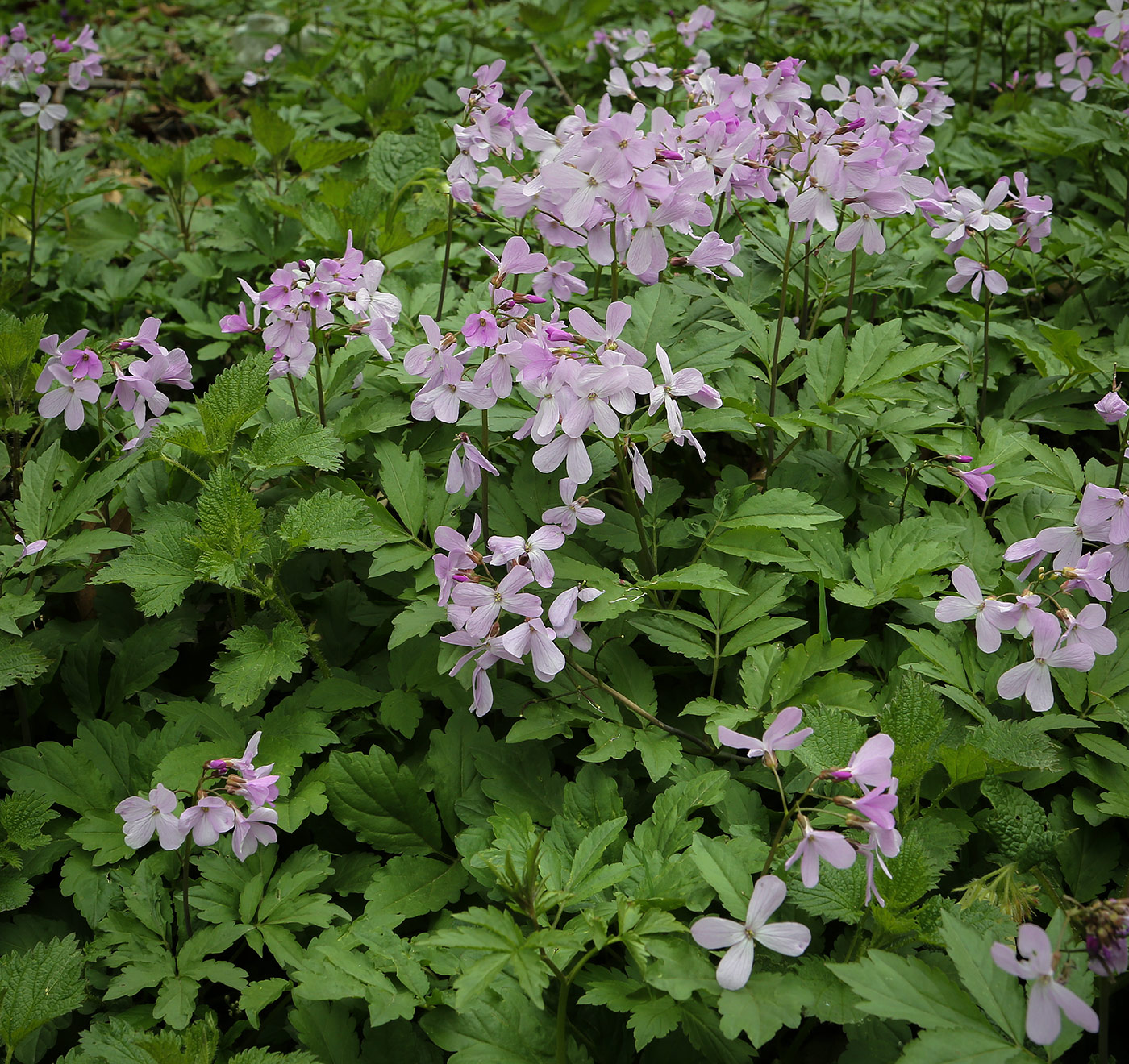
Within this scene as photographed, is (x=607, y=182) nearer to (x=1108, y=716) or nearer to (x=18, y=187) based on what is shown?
(x=1108, y=716)

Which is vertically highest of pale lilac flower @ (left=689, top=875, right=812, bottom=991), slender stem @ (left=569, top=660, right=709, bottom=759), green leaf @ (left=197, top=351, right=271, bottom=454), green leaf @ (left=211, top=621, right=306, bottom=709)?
green leaf @ (left=197, top=351, right=271, bottom=454)

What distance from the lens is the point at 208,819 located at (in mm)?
1679

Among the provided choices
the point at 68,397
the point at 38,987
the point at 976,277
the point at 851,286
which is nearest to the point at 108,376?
the point at 68,397

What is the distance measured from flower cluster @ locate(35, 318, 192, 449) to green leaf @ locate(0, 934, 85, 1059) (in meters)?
1.28

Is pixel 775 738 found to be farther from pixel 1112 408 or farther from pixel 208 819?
pixel 1112 408

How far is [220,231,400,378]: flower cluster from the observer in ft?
7.39

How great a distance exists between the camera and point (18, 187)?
15.7 ft

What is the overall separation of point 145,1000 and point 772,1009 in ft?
4.49

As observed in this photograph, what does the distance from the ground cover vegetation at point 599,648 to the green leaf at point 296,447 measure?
0.01 meters

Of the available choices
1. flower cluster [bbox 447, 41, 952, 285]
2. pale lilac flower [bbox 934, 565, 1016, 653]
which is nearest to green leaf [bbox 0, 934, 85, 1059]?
flower cluster [bbox 447, 41, 952, 285]

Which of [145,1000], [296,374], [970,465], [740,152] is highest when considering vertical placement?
[740,152]

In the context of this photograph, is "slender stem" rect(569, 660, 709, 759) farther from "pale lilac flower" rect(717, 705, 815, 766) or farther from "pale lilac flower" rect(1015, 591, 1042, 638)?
"pale lilac flower" rect(1015, 591, 1042, 638)

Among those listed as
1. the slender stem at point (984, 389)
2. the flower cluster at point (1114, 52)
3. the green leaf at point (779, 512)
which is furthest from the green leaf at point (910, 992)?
the flower cluster at point (1114, 52)

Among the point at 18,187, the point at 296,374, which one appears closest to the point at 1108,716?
the point at 296,374
